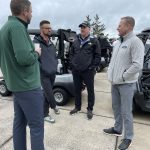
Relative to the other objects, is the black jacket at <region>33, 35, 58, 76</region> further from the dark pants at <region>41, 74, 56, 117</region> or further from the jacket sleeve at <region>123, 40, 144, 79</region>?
the jacket sleeve at <region>123, 40, 144, 79</region>

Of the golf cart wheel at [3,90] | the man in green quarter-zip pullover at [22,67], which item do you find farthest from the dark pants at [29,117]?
the golf cart wheel at [3,90]

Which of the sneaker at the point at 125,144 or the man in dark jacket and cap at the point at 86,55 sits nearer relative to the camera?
the sneaker at the point at 125,144

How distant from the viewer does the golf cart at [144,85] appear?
190 inches

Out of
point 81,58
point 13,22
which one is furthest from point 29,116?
point 81,58

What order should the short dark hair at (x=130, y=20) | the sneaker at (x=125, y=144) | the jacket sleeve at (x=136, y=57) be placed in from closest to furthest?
the jacket sleeve at (x=136, y=57) < the short dark hair at (x=130, y=20) < the sneaker at (x=125, y=144)

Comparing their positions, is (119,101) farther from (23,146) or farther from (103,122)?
(23,146)

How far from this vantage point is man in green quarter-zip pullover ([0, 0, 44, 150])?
8.00ft

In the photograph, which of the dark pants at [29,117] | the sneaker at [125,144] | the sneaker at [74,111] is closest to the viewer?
the dark pants at [29,117]

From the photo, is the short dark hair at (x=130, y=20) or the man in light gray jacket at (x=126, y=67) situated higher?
the short dark hair at (x=130, y=20)

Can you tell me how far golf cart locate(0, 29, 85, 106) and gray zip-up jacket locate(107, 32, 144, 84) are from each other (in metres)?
2.09

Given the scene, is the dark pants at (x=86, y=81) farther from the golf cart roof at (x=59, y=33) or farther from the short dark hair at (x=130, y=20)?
the golf cart roof at (x=59, y=33)

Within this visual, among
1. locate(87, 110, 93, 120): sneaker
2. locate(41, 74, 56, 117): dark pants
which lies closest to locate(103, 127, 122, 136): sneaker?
locate(87, 110, 93, 120): sneaker

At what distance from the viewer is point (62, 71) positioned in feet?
21.7

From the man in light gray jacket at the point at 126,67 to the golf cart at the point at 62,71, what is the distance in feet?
6.51
